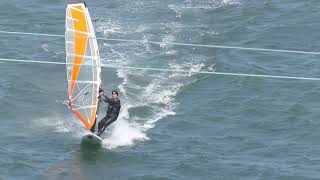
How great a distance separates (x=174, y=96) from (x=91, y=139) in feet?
29.4

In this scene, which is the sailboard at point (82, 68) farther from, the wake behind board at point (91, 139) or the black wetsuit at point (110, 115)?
the black wetsuit at point (110, 115)

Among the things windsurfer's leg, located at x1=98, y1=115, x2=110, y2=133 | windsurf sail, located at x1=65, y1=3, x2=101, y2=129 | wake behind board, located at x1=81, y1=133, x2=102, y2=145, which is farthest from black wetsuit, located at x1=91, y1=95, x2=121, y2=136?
windsurf sail, located at x1=65, y1=3, x2=101, y2=129

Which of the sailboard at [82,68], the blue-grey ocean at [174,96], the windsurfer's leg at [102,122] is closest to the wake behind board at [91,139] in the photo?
the sailboard at [82,68]

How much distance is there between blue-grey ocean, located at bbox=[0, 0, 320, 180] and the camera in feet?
146

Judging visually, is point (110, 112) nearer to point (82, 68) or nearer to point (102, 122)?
point (102, 122)

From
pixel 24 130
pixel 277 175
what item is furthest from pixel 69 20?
pixel 277 175

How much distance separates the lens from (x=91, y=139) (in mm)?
46406

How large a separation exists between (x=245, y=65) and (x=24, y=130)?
681 inches

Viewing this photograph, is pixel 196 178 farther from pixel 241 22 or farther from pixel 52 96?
pixel 241 22

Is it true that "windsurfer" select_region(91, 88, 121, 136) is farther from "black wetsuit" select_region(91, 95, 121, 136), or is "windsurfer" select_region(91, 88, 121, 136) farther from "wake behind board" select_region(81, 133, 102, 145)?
"wake behind board" select_region(81, 133, 102, 145)

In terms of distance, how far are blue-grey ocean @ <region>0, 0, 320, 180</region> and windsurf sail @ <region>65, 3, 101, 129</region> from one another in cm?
204

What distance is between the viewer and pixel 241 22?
66.1 meters

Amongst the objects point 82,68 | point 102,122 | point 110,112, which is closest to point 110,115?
point 110,112

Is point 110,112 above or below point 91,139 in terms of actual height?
above
